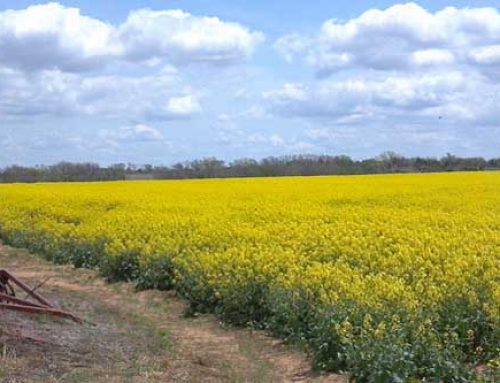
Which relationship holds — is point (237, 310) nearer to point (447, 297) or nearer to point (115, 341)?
point (115, 341)

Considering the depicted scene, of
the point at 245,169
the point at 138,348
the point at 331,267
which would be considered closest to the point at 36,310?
the point at 138,348

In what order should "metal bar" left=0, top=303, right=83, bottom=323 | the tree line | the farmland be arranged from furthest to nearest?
the tree line < "metal bar" left=0, top=303, right=83, bottom=323 < the farmland

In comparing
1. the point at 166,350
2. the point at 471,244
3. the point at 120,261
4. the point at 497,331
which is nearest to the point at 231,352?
the point at 166,350

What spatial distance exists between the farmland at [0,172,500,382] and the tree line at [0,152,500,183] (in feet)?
155

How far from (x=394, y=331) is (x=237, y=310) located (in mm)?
4252

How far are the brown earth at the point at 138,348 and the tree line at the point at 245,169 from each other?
59001mm

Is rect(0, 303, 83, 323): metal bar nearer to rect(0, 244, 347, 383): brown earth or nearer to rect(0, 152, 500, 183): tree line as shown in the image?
rect(0, 244, 347, 383): brown earth

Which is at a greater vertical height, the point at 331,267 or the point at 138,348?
the point at 331,267

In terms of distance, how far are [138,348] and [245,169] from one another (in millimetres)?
63934

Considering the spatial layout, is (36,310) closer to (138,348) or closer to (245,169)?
(138,348)

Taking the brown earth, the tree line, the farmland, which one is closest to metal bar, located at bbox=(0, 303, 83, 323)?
the brown earth

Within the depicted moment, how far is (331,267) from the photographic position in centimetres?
1162

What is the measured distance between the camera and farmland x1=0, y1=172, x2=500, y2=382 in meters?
8.27

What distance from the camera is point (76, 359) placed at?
26.9 ft
